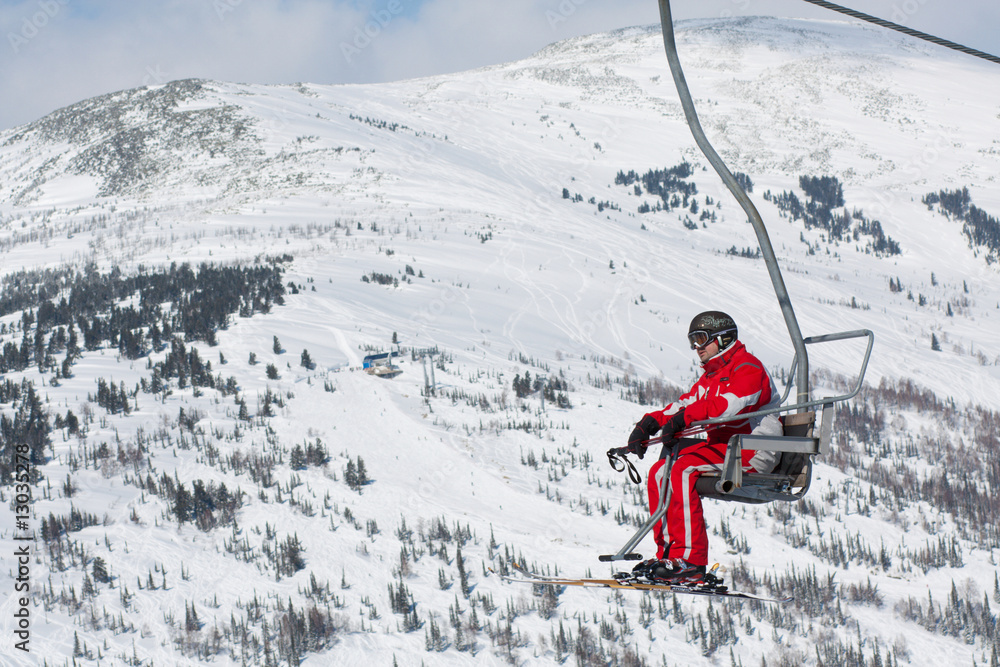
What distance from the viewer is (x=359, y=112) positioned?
382 ft

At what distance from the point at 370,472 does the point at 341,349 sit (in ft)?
39.5

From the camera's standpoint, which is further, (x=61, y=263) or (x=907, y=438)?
(x=61, y=263)

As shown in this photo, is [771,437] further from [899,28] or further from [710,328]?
[899,28]

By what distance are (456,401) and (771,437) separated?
23.3 m

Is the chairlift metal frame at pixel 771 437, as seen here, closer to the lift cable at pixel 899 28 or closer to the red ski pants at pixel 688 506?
the red ski pants at pixel 688 506

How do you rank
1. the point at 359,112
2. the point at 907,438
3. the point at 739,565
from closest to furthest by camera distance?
the point at 739,565
the point at 907,438
the point at 359,112

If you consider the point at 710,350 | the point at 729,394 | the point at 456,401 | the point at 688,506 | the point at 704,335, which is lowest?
the point at 456,401

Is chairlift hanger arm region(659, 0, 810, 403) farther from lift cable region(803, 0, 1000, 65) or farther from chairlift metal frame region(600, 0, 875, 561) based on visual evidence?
lift cable region(803, 0, 1000, 65)

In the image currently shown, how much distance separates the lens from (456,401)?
1112 inches

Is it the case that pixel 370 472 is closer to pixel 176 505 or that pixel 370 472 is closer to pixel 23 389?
pixel 176 505

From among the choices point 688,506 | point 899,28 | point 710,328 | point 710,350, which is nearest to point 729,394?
point 710,350

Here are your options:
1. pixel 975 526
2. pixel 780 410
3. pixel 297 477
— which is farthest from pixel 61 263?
pixel 780 410

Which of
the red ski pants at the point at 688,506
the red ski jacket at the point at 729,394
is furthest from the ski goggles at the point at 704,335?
the red ski pants at the point at 688,506

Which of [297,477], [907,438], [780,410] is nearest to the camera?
[780,410]
